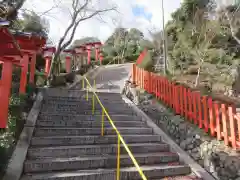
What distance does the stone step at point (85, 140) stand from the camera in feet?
14.5

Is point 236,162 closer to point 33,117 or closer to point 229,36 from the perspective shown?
point 33,117

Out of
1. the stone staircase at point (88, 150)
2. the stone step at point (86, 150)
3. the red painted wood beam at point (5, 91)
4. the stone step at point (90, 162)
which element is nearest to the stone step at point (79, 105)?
the stone staircase at point (88, 150)

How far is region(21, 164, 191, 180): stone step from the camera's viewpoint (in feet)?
11.3

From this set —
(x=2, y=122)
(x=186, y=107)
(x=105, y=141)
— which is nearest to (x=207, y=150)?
(x=186, y=107)

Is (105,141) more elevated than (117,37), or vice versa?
(117,37)

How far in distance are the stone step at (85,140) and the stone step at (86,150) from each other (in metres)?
0.22

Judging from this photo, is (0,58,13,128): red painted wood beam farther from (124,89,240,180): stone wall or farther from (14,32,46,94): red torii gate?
(124,89,240,180): stone wall

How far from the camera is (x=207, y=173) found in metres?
4.25

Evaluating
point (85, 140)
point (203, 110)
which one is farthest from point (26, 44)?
point (203, 110)

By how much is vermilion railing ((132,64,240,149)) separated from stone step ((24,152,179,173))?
1181 mm

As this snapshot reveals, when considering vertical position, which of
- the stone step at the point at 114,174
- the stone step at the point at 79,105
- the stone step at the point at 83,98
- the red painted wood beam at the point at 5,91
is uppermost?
the red painted wood beam at the point at 5,91

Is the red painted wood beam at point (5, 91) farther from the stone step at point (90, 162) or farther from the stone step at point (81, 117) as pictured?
the stone step at point (81, 117)

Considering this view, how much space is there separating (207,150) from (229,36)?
47.7ft

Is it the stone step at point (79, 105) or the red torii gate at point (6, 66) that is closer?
the red torii gate at point (6, 66)
